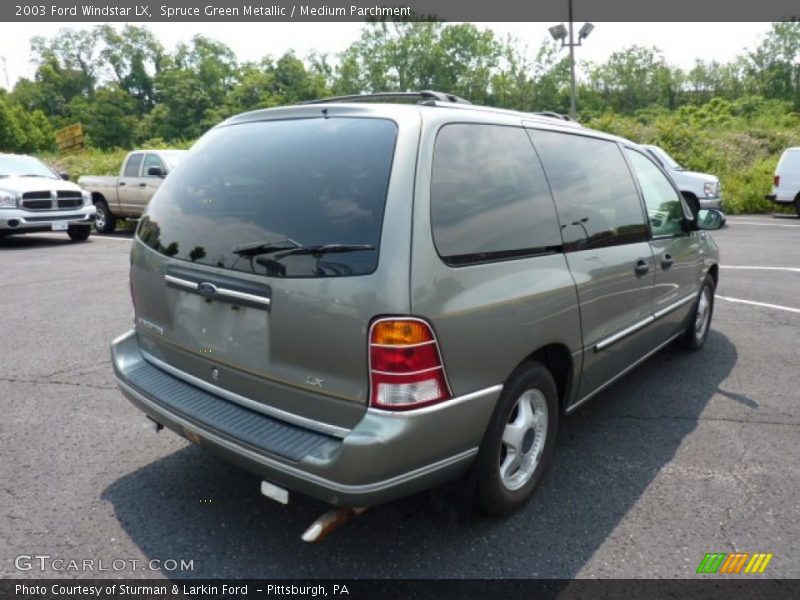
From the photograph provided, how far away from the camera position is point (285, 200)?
2395 millimetres

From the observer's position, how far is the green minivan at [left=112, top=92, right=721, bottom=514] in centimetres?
212

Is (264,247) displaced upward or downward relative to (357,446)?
upward

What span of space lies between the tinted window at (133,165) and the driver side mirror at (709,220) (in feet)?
42.8

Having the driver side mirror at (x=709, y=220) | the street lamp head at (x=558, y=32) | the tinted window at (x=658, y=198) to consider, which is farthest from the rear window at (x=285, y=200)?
the street lamp head at (x=558, y=32)

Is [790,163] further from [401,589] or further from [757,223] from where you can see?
[401,589]

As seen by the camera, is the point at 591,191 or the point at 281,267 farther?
the point at 591,191

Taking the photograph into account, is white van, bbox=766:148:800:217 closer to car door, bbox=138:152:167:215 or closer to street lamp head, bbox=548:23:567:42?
street lamp head, bbox=548:23:567:42

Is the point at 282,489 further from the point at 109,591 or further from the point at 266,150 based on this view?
the point at 266,150

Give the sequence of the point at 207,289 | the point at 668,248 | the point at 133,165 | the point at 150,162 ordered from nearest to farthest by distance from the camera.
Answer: the point at 207,289 < the point at 668,248 < the point at 150,162 < the point at 133,165

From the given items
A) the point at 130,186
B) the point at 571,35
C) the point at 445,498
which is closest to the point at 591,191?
the point at 445,498

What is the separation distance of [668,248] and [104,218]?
47.4ft

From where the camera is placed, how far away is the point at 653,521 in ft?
8.97

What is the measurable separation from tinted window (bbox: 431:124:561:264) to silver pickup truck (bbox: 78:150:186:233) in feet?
38.2

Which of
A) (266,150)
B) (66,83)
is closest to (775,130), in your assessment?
(266,150)
